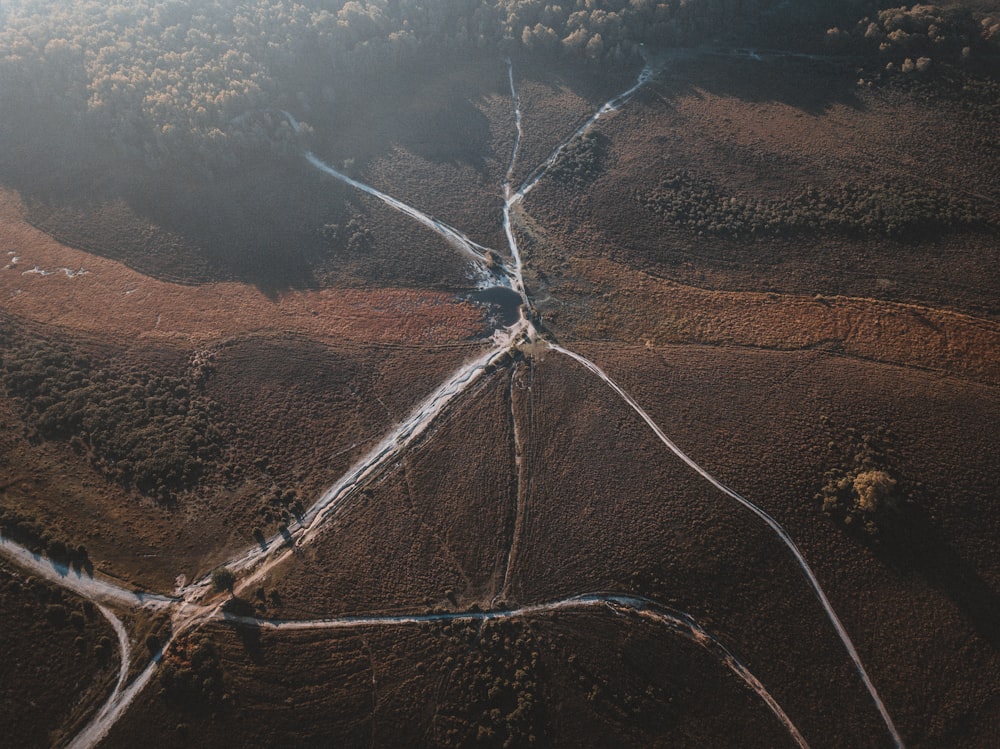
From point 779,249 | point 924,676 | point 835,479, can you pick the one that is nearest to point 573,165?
point 779,249

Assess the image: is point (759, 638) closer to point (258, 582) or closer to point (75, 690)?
point (258, 582)

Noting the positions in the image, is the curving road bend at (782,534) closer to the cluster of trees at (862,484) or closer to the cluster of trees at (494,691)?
the cluster of trees at (862,484)

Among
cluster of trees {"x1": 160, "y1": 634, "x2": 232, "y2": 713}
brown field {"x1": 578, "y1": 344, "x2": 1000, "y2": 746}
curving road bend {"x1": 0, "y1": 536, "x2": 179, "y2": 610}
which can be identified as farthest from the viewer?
curving road bend {"x1": 0, "y1": 536, "x2": 179, "y2": 610}

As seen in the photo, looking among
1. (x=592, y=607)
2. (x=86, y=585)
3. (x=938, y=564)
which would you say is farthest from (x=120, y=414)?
(x=938, y=564)

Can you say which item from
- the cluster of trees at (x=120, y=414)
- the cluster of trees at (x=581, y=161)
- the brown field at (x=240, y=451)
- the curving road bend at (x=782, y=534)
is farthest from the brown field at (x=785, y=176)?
the cluster of trees at (x=120, y=414)

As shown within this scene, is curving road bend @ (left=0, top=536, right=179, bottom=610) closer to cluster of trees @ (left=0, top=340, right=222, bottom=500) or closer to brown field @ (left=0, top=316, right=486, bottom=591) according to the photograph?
brown field @ (left=0, top=316, right=486, bottom=591)

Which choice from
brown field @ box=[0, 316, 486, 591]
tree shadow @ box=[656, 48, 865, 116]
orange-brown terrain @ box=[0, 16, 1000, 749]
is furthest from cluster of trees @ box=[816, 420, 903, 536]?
tree shadow @ box=[656, 48, 865, 116]
